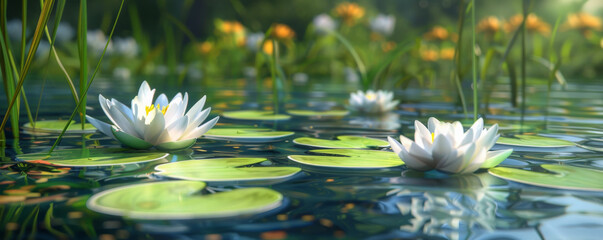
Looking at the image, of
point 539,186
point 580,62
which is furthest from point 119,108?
point 580,62

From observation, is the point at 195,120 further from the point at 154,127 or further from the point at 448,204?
the point at 448,204

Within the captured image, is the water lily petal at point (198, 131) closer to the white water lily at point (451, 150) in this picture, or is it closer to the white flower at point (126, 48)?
the white water lily at point (451, 150)

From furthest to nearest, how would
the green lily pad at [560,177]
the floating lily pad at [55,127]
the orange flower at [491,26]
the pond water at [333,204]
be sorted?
the orange flower at [491,26] < the floating lily pad at [55,127] < the green lily pad at [560,177] < the pond water at [333,204]

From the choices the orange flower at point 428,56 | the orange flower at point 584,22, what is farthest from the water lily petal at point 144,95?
the orange flower at point 428,56

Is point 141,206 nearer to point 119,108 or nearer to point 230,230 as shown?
point 230,230

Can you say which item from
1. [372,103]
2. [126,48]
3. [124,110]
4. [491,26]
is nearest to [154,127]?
[124,110]
